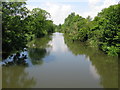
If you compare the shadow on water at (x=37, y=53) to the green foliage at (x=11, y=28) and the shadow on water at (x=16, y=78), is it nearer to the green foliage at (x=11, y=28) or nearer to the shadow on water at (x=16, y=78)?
the green foliage at (x=11, y=28)

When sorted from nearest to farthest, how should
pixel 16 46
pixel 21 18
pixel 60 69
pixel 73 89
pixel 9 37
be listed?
pixel 73 89
pixel 60 69
pixel 9 37
pixel 16 46
pixel 21 18

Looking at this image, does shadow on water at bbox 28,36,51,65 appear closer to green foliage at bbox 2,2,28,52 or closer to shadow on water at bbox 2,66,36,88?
green foliage at bbox 2,2,28,52

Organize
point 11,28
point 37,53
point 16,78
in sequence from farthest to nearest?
point 37,53
point 11,28
point 16,78

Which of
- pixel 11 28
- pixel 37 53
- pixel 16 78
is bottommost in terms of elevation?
pixel 16 78

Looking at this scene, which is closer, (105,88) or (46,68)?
(105,88)

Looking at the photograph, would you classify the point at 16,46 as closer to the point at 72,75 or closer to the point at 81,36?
the point at 72,75

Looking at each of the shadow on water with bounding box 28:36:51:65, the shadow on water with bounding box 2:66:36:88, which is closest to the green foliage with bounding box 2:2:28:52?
the shadow on water with bounding box 28:36:51:65

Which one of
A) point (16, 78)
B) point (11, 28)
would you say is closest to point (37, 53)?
point (11, 28)

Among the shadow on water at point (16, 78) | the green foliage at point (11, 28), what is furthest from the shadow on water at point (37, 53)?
the shadow on water at point (16, 78)

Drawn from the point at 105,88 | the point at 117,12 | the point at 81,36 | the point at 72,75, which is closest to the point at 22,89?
the point at 72,75

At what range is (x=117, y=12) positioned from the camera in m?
17.6

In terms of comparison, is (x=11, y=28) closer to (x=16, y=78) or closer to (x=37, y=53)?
(x=16, y=78)

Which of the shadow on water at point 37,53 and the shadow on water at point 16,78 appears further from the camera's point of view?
the shadow on water at point 37,53

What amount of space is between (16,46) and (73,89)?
831 cm
